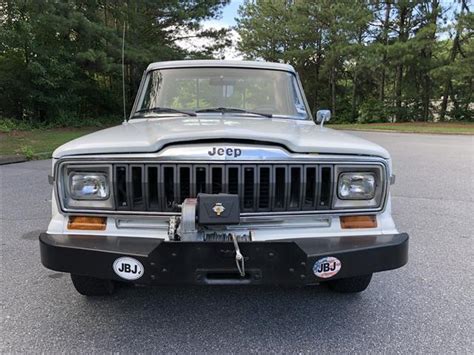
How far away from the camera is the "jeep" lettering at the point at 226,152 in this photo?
234cm

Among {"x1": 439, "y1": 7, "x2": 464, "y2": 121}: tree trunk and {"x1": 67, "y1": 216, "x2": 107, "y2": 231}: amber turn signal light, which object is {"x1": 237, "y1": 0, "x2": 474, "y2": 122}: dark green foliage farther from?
{"x1": 67, "y1": 216, "x2": 107, "y2": 231}: amber turn signal light

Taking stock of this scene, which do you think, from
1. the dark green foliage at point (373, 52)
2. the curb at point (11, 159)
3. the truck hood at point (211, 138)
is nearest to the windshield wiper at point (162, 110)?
the truck hood at point (211, 138)

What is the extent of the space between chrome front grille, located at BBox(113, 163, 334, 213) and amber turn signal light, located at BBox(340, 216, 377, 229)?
0.52 ft

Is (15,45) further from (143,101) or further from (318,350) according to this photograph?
(318,350)

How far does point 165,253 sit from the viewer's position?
7.05ft

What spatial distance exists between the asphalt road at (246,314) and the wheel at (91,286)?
0.07 metres

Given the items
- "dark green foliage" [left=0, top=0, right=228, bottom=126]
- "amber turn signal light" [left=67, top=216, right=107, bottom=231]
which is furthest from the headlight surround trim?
"dark green foliage" [left=0, top=0, right=228, bottom=126]

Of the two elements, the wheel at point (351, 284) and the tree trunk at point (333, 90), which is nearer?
the wheel at point (351, 284)

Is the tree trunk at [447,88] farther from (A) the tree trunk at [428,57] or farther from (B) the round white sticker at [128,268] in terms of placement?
(B) the round white sticker at [128,268]

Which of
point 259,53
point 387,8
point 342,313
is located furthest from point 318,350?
→ point 259,53

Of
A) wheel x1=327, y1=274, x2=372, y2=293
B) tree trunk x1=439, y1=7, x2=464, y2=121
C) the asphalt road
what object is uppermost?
tree trunk x1=439, y1=7, x2=464, y2=121

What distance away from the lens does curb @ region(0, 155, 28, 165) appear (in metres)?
9.59

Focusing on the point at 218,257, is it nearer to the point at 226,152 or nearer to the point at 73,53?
the point at 226,152

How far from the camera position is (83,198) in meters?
2.52
